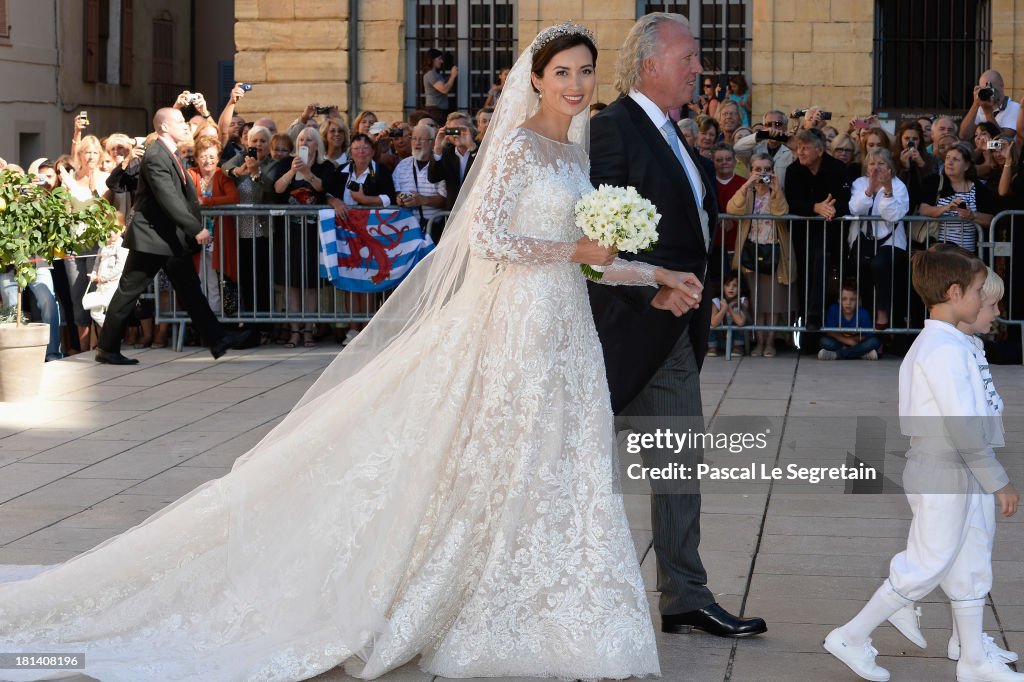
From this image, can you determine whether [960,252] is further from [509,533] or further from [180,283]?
[180,283]

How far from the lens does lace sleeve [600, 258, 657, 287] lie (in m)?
5.05

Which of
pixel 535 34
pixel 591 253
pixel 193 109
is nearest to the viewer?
pixel 591 253

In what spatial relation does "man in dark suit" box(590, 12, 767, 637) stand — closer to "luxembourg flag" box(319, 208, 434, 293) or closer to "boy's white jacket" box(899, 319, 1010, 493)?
"boy's white jacket" box(899, 319, 1010, 493)

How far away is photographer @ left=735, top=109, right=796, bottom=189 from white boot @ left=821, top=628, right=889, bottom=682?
8.24 meters

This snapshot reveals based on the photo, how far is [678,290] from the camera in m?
5.06

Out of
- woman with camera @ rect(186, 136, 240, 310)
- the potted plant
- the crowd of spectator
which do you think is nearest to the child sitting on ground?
the crowd of spectator

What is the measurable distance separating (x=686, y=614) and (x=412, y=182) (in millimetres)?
8576

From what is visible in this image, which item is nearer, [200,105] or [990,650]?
[990,650]

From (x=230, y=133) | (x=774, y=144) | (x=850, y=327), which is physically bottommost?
(x=850, y=327)

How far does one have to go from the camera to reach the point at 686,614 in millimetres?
5293

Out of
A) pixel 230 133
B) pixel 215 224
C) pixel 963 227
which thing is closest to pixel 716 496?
pixel 963 227

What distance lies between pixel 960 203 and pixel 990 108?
326cm

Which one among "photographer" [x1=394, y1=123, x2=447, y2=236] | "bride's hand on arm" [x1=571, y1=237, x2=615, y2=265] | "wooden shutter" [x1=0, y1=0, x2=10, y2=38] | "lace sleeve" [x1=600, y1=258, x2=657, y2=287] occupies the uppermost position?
"wooden shutter" [x1=0, y1=0, x2=10, y2=38]

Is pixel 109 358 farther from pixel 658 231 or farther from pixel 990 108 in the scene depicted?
pixel 990 108
